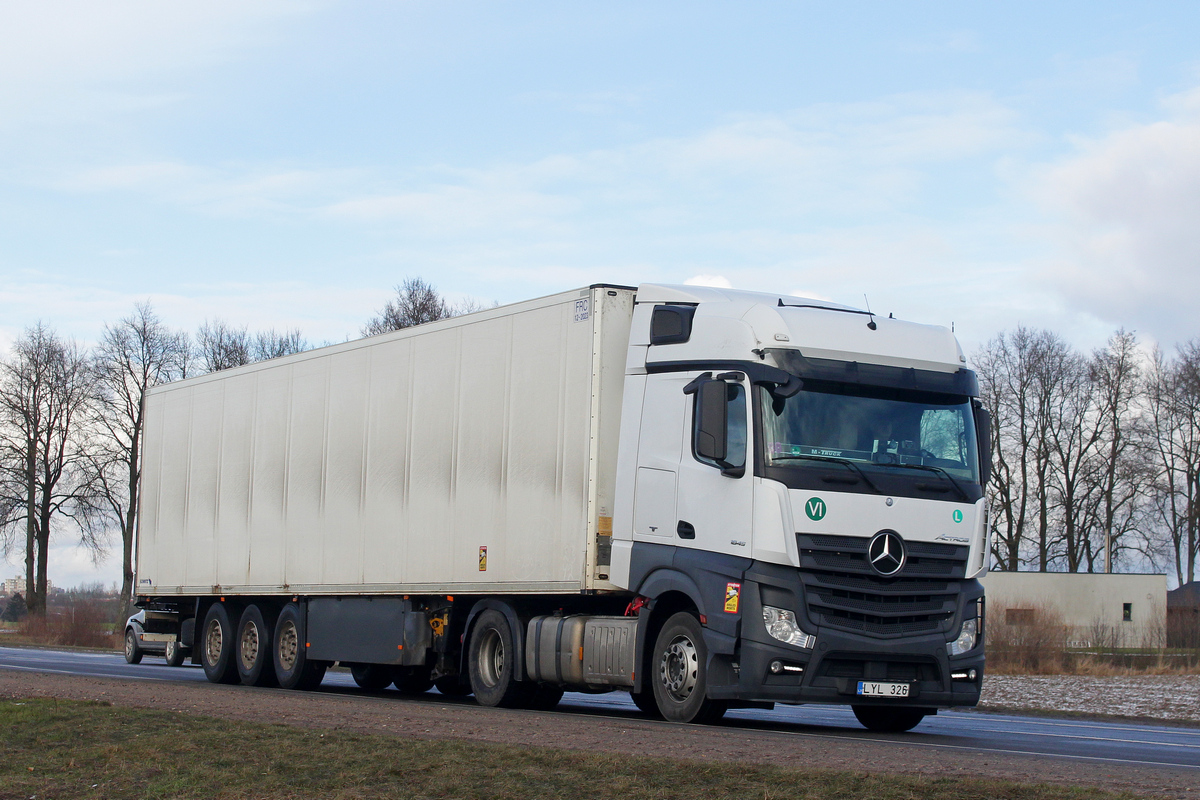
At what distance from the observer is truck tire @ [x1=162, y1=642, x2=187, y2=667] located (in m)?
23.4

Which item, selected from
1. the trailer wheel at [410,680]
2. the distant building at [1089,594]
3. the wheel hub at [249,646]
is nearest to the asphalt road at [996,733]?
the trailer wheel at [410,680]

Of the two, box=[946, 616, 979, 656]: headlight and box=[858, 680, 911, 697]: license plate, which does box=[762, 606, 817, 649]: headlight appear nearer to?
box=[858, 680, 911, 697]: license plate

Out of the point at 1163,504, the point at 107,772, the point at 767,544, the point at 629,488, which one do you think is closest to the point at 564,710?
the point at 629,488

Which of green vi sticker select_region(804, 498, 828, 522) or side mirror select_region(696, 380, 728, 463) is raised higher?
side mirror select_region(696, 380, 728, 463)

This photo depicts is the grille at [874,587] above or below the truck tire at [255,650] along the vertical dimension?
above

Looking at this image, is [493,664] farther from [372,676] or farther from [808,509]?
[372,676]

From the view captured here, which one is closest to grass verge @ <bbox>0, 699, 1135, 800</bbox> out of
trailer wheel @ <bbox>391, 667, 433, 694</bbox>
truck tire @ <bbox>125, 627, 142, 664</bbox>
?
trailer wheel @ <bbox>391, 667, 433, 694</bbox>

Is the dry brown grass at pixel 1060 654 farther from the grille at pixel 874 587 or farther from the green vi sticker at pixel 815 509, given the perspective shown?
the green vi sticker at pixel 815 509

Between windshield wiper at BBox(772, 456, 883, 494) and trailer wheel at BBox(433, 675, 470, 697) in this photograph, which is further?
trailer wheel at BBox(433, 675, 470, 697)

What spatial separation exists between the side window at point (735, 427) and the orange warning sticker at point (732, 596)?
1.04 metres

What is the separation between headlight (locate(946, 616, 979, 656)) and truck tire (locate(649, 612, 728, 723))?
2112 millimetres

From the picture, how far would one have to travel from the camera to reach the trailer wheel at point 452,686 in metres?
16.4

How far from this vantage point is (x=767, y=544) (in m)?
11.7

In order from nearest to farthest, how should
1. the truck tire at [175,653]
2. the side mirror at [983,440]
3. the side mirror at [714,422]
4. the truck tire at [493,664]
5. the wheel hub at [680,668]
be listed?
1. the side mirror at [714,422]
2. the wheel hub at [680,668]
3. the side mirror at [983,440]
4. the truck tire at [493,664]
5. the truck tire at [175,653]
